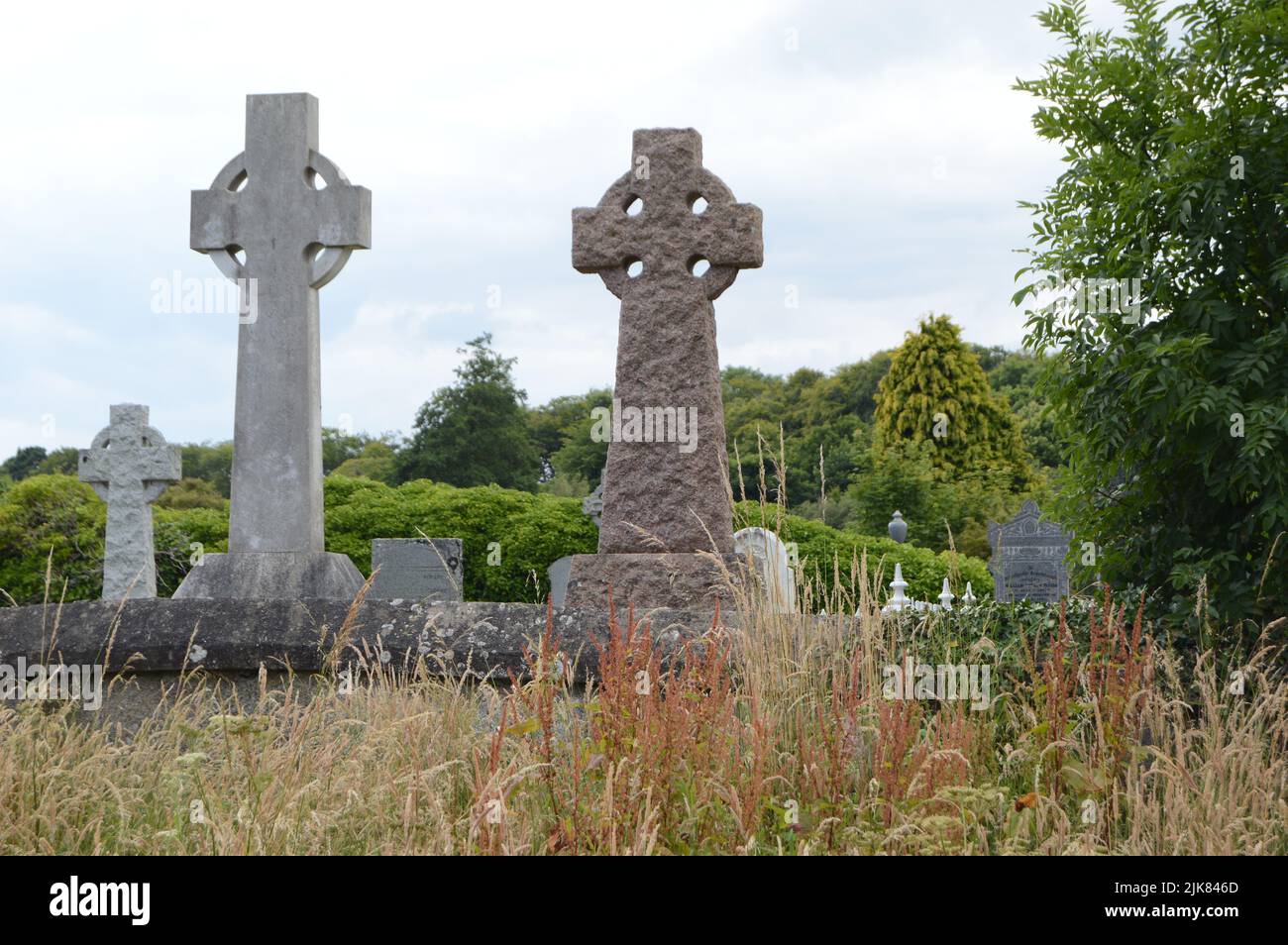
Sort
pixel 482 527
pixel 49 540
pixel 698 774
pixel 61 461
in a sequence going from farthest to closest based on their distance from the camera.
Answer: pixel 61 461 → pixel 482 527 → pixel 49 540 → pixel 698 774

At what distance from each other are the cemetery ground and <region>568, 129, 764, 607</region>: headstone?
169 centimetres

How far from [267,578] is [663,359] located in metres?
2.86

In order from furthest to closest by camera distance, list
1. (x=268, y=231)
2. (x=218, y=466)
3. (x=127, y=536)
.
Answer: (x=218, y=466) < (x=127, y=536) < (x=268, y=231)

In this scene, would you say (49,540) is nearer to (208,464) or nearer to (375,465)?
(375,465)

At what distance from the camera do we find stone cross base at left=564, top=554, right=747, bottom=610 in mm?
5730

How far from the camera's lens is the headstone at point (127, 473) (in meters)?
11.6

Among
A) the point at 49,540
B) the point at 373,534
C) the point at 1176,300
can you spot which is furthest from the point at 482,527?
the point at 1176,300

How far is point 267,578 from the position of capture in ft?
23.4

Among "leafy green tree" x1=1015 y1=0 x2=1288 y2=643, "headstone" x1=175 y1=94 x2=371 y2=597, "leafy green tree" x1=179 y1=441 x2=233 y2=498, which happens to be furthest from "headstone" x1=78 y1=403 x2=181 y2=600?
"leafy green tree" x1=179 y1=441 x2=233 y2=498

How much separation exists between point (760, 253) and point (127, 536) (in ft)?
26.6

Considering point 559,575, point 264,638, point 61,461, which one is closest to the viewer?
point 264,638

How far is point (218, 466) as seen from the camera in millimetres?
29688

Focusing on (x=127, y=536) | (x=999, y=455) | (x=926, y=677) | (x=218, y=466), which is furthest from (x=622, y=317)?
(x=218, y=466)

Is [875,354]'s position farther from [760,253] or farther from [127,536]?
[760,253]
